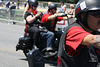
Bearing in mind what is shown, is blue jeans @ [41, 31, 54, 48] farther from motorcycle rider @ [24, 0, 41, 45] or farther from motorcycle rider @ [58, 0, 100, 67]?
motorcycle rider @ [58, 0, 100, 67]

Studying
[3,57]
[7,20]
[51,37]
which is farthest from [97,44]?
[7,20]

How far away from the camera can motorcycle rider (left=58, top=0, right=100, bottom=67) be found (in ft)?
8.00

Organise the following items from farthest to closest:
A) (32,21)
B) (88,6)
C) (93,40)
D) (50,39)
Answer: (50,39)
(32,21)
(88,6)
(93,40)

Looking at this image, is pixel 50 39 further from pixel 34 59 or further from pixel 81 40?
pixel 81 40

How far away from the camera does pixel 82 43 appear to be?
2.37 metres

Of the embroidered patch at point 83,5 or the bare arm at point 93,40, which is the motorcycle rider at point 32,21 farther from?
the bare arm at point 93,40

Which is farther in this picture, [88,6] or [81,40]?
Answer: [88,6]

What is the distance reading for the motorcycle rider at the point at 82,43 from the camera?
244 centimetres

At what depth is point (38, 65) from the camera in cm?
259

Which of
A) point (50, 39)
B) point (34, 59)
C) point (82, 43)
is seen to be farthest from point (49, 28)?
point (82, 43)

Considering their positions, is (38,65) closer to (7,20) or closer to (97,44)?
(97,44)

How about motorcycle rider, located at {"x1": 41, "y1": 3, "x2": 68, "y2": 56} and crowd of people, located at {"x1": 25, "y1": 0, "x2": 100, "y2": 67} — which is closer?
crowd of people, located at {"x1": 25, "y1": 0, "x2": 100, "y2": 67}

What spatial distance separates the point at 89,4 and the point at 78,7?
0.59ft

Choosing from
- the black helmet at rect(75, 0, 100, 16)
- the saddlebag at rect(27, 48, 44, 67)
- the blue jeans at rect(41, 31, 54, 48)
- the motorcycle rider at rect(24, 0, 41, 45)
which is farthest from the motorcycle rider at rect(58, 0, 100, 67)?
the blue jeans at rect(41, 31, 54, 48)
